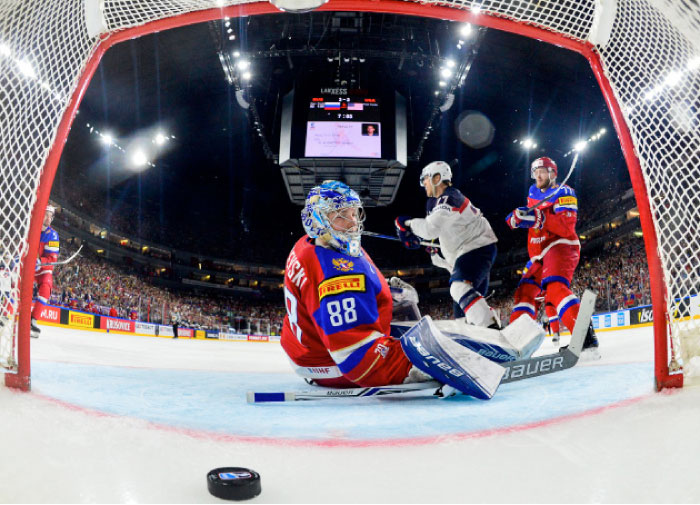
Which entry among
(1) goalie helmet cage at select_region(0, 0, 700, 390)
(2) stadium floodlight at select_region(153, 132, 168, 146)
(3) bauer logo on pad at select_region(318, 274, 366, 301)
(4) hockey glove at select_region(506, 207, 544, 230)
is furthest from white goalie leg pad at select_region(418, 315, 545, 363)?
(2) stadium floodlight at select_region(153, 132, 168, 146)

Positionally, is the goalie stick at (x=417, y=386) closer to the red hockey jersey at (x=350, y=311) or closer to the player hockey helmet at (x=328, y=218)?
the red hockey jersey at (x=350, y=311)

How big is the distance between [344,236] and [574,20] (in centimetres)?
125

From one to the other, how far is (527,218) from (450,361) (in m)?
1.84

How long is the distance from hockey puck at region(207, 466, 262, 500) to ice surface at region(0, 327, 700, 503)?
0.02m

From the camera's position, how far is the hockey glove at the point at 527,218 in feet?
10.0

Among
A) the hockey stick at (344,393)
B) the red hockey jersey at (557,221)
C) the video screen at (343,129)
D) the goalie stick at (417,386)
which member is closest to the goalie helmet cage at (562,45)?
the goalie stick at (417,386)

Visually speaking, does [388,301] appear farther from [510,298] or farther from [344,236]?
[510,298]

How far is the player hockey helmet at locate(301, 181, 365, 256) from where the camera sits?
1865mm

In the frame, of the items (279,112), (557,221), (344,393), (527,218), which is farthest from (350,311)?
(279,112)

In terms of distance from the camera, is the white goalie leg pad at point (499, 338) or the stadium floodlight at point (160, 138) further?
the stadium floodlight at point (160, 138)

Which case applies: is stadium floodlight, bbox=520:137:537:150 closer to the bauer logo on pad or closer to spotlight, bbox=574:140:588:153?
spotlight, bbox=574:140:588:153

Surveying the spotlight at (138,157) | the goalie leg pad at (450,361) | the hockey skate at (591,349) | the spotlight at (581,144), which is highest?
the spotlight at (138,157)

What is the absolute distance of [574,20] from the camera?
6.01ft

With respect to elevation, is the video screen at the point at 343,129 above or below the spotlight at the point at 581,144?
below
